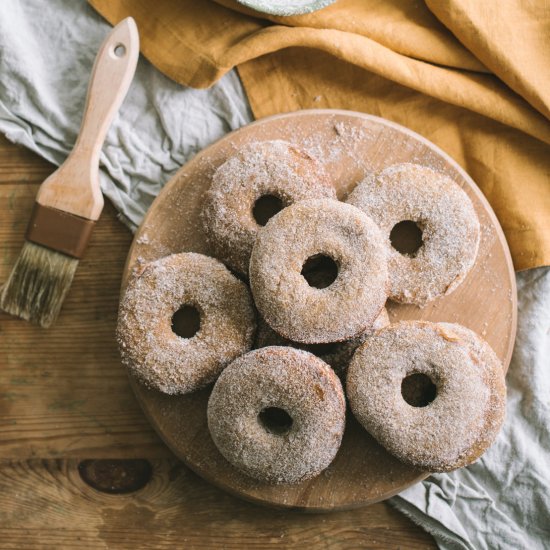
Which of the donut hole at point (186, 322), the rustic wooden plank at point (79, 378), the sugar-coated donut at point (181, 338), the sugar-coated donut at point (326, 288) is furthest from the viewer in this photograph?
the rustic wooden plank at point (79, 378)

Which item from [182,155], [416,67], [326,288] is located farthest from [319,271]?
[416,67]

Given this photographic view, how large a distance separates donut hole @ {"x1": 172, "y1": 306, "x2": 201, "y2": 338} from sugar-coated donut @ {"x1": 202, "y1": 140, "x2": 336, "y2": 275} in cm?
18

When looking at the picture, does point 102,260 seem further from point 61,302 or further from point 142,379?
point 142,379

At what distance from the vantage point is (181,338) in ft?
5.97

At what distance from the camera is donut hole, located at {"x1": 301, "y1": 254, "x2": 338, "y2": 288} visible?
1.82m

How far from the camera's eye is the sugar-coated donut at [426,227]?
5.94 ft

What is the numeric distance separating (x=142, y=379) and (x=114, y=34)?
0.99 m

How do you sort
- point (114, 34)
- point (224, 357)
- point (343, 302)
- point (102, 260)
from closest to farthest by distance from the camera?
1. point (343, 302)
2. point (224, 357)
3. point (114, 34)
4. point (102, 260)

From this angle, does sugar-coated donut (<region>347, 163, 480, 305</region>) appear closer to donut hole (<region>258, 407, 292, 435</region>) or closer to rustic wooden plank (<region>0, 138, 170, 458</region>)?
donut hole (<region>258, 407, 292, 435</region>)

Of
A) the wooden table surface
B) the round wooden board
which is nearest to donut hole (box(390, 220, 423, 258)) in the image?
the round wooden board

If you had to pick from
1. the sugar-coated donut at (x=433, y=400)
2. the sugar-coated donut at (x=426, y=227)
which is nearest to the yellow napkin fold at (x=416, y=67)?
the sugar-coated donut at (x=426, y=227)

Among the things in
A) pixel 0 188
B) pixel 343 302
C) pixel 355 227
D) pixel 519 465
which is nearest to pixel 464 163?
pixel 355 227

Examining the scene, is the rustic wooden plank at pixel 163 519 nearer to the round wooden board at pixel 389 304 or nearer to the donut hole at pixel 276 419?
the round wooden board at pixel 389 304

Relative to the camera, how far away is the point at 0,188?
2096 millimetres
